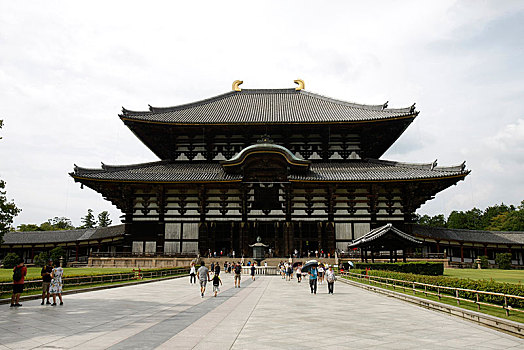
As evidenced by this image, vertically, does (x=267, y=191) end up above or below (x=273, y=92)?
below

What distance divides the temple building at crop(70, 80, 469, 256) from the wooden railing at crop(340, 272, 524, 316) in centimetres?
1317

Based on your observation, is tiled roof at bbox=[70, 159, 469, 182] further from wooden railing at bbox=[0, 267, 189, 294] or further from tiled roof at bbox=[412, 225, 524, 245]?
wooden railing at bbox=[0, 267, 189, 294]

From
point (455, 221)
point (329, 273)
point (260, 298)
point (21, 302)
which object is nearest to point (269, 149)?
point (329, 273)

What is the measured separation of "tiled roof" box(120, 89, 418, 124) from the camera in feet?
142

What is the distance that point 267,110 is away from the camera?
49.3m

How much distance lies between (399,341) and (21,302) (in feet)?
47.5

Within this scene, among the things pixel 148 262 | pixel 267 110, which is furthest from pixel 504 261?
pixel 148 262

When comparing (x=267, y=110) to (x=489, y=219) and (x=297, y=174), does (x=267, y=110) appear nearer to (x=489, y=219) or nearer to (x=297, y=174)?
(x=297, y=174)

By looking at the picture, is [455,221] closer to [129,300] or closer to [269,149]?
[269,149]

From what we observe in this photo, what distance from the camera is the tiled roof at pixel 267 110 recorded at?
43188 millimetres

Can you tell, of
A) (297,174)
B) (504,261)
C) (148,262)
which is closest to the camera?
(148,262)

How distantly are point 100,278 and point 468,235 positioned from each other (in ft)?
140

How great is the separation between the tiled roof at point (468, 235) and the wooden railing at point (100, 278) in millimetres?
27262

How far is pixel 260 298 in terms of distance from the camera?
17000 mm
